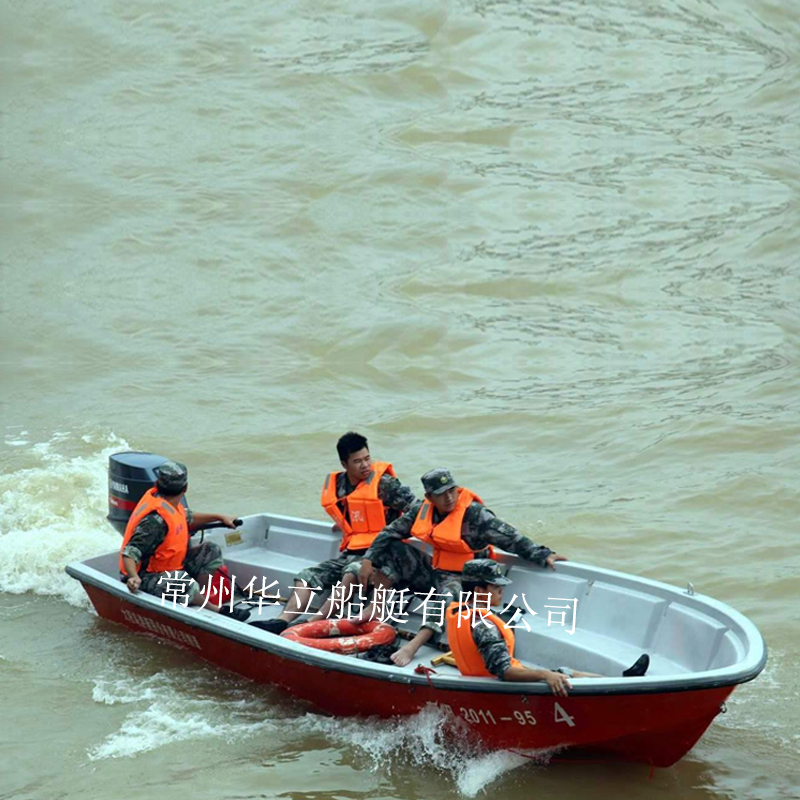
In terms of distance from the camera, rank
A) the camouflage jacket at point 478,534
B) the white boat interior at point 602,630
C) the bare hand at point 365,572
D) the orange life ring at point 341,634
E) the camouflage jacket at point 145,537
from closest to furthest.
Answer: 1. the white boat interior at point 602,630
2. the orange life ring at point 341,634
3. the camouflage jacket at point 478,534
4. the bare hand at point 365,572
5. the camouflage jacket at point 145,537

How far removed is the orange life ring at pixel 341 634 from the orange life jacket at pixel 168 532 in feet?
3.51

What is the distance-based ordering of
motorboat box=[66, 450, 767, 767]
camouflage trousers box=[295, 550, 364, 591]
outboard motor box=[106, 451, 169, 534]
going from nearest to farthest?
motorboat box=[66, 450, 767, 767] < camouflage trousers box=[295, 550, 364, 591] < outboard motor box=[106, 451, 169, 534]

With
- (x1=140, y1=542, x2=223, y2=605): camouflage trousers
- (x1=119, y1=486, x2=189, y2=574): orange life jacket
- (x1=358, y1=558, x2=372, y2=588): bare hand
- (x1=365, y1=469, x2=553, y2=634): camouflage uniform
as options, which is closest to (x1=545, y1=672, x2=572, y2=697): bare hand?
(x1=365, y1=469, x2=553, y2=634): camouflage uniform

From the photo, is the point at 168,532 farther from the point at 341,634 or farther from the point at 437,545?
the point at 437,545

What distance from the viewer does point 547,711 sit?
6.35m

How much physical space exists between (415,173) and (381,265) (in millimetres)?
1880

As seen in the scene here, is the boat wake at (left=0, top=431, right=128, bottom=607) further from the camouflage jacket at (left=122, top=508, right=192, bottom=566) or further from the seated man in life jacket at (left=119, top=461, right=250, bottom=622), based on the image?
the camouflage jacket at (left=122, top=508, right=192, bottom=566)

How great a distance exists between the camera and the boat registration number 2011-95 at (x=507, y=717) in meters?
6.33

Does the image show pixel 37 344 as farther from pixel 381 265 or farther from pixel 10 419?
pixel 381 265

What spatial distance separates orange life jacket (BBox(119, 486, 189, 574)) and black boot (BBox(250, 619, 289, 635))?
77 cm

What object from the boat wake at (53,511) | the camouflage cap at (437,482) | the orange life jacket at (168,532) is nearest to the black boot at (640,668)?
the camouflage cap at (437,482)

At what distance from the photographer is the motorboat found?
6.19 m

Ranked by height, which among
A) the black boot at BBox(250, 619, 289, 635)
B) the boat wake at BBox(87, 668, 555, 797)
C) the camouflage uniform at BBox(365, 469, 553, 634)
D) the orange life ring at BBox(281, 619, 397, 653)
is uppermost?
the camouflage uniform at BBox(365, 469, 553, 634)

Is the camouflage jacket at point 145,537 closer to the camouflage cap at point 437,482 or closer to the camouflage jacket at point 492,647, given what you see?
the camouflage cap at point 437,482
